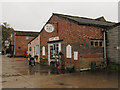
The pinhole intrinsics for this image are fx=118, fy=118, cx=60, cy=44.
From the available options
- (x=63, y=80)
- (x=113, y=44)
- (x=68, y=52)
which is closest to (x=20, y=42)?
(x=68, y=52)

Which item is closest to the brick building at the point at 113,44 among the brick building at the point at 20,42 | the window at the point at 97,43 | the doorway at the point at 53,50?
the window at the point at 97,43

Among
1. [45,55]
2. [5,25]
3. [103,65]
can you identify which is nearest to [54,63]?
[45,55]

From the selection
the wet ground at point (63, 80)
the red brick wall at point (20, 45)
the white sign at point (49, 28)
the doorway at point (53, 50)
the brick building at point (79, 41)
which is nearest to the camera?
the wet ground at point (63, 80)

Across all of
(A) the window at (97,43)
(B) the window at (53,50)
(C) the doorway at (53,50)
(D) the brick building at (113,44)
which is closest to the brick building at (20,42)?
(C) the doorway at (53,50)

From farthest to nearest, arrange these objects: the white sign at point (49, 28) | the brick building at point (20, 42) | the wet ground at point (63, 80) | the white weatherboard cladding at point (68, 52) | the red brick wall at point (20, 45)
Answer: the red brick wall at point (20, 45) < the brick building at point (20, 42) < the white sign at point (49, 28) < the white weatherboard cladding at point (68, 52) < the wet ground at point (63, 80)

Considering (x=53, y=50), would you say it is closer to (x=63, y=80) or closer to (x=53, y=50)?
(x=53, y=50)

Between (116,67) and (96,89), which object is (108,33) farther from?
(96,89)

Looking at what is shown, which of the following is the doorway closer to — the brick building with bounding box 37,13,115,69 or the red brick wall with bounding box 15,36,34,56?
the brick building with bounding box 37,13,115,69

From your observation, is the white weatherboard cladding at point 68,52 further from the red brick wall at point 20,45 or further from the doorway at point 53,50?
the red brick wall at point 20,45

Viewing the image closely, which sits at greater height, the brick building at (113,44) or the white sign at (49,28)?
the white sign at (49,28)

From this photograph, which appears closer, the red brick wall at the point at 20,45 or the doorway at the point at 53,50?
the doorway at the point at 53,50

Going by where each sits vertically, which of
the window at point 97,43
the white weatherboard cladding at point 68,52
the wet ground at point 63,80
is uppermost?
the window at point 97,43

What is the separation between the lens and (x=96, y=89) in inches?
220

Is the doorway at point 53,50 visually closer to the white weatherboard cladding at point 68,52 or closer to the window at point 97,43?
the white weatherboard cladding at point 68,52
